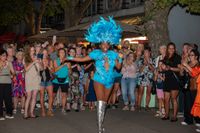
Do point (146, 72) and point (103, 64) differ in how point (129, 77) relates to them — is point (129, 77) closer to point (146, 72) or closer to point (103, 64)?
point (146, 72)

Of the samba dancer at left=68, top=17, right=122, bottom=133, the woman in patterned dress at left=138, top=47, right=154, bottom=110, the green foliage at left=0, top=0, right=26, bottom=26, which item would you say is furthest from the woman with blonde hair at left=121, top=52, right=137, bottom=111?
the green foliage at left=0, top=0, right=26, bottom=26

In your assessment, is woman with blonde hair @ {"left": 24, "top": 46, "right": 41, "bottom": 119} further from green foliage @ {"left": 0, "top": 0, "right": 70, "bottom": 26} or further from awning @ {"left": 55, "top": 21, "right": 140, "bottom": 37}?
green foliage @ {"left": 0, "top": 0, "right": 70, "bottom": 26}

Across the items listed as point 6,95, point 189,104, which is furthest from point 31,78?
point 189,104

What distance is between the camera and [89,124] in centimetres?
1035

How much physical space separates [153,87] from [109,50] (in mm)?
3456

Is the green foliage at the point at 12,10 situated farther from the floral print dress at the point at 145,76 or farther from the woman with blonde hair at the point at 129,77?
the floral print dress at the point at 145,76

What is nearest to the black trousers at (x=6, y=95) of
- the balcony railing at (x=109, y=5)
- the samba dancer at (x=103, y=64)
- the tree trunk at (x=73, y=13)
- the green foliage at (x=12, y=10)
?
the samba dancer at (x=103, y=64)

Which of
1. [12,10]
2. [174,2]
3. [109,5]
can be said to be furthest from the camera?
[12,10]

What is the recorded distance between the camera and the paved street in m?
A: 9.60

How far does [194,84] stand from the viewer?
32.2 ft

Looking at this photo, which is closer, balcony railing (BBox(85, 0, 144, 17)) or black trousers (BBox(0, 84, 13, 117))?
black trousers (BBox(0, 84, 13, 117))

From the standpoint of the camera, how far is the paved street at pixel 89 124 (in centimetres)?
960

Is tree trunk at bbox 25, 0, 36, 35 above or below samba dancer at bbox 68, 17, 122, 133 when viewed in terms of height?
above

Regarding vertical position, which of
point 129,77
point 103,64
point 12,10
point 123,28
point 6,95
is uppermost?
point 12,10
